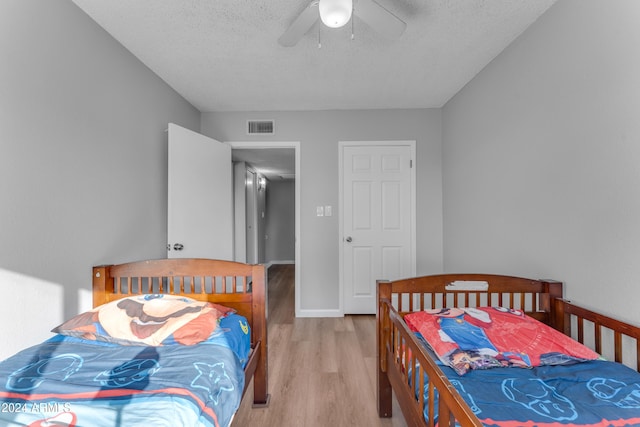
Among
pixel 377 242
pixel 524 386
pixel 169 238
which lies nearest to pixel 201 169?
pixel 169 238

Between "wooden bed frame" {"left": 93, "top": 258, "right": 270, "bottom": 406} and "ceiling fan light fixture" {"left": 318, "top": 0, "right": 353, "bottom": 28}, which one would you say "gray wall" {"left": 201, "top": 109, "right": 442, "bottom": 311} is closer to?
"wooden bed frame" {"left": 93, "top": 258, "right": 270, "bottom": 406}

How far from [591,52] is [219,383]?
2223mm

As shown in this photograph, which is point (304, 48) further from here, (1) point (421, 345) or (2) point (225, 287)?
(1) point (421, 345)

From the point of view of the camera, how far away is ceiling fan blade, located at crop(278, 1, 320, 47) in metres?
1.45

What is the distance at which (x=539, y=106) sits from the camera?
5.79ft

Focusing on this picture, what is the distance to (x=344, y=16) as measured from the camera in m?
1.32

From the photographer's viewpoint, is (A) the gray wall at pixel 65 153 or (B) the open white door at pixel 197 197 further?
(B) the open white door at pixel 197 197

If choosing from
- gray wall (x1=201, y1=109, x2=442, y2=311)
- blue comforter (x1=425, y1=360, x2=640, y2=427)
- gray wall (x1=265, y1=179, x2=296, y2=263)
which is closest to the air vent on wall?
gray wall (x1=201, y1=109, x2=442, y2=311)

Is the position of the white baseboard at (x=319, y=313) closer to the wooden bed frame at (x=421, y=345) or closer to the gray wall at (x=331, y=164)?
the gray wall at (x=331, y=164)

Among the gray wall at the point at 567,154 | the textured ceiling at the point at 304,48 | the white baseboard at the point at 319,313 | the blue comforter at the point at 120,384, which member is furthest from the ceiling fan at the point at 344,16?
the white baseboard at the point at 319,313

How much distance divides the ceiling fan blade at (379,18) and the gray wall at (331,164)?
1719 millimetres

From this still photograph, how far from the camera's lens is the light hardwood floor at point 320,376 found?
1.65 metres

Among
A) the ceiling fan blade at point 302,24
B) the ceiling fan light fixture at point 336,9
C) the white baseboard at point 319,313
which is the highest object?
the ceiling fan blade at point 302,24

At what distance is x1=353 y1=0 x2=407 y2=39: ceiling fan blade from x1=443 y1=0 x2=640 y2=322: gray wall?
0.91 m
